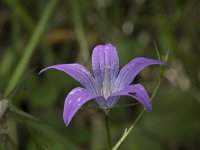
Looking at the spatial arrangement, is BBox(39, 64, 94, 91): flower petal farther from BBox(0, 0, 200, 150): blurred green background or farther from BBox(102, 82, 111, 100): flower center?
BBox(0, 0, 200, 150): blurred green background

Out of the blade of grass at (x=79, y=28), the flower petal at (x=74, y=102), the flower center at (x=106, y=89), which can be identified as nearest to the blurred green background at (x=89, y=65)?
the blade of grass at (x=79, y=28)

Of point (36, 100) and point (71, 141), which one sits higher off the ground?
point (36, 100)

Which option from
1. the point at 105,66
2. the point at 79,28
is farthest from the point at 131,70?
the point at 79,28

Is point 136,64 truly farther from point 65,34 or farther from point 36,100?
point 65,34

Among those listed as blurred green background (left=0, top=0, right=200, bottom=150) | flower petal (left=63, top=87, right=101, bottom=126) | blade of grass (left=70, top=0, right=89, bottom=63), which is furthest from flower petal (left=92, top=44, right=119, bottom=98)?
blade of grass (left=70, top=0, right=89, bottom=63)

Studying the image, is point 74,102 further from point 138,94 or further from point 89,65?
point 89,65

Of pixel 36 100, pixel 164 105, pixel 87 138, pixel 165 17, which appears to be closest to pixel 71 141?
pixel 87 138

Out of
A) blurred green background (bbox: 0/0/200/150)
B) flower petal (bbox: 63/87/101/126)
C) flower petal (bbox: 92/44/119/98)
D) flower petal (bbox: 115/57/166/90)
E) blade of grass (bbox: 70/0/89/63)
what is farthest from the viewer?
blade of grass (bbox: 70/0/89/63)

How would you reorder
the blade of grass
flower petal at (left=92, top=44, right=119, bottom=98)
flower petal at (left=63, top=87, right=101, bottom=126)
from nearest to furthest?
flower petal at (left=63, top=87, right=101, bottom=126) < flower petal at (left=92, top=44, right=119, bottom=98) < the blade of grass
